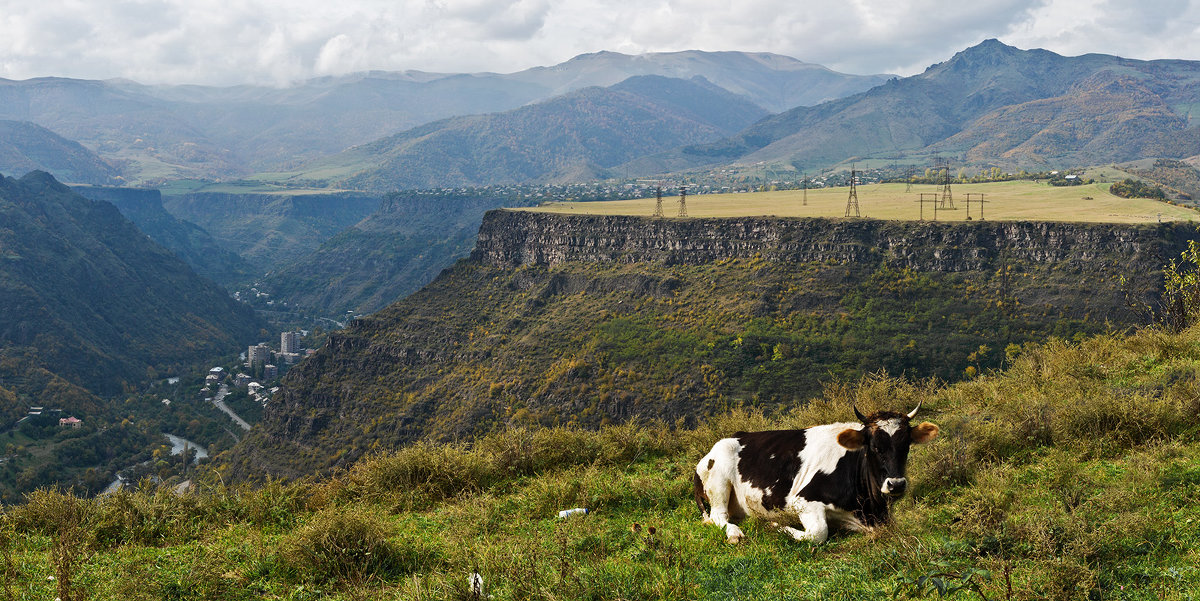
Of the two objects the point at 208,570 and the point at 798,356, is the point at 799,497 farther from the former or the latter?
the point at 798,356

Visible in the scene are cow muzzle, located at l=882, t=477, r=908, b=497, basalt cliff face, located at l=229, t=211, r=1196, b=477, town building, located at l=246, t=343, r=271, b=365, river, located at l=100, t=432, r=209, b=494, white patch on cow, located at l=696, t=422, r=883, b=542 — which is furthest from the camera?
town building, located at l=246, t=343, r=271, b=365

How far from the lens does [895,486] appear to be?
8.62 m

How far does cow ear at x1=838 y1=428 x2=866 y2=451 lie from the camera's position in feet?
29.8

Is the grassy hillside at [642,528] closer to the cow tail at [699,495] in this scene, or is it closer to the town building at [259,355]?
the cow tail at [699,495]

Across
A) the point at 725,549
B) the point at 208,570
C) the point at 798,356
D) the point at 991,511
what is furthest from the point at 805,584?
the point at 798,356

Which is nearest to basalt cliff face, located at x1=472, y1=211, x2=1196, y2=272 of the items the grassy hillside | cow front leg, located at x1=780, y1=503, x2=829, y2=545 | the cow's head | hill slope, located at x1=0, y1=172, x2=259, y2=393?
the grassy hillside

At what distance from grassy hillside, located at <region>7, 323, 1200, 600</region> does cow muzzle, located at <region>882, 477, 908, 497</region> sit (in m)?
0.34

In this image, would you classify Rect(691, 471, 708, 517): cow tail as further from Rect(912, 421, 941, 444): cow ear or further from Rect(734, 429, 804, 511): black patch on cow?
Rect(912, 421, 941, 444): cow ear

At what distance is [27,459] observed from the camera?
3007 inches

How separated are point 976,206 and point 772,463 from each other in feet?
285

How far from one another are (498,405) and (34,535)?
172 feet

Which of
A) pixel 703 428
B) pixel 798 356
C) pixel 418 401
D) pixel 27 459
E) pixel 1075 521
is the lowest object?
pixel 27 459

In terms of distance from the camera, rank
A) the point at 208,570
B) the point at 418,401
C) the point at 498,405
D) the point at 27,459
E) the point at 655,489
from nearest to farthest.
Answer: the point at 208,570
the point at 655,489
the point at 498,405
the point at 418,401
the point at 27,459

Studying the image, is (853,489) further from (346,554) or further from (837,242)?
(837,242)
